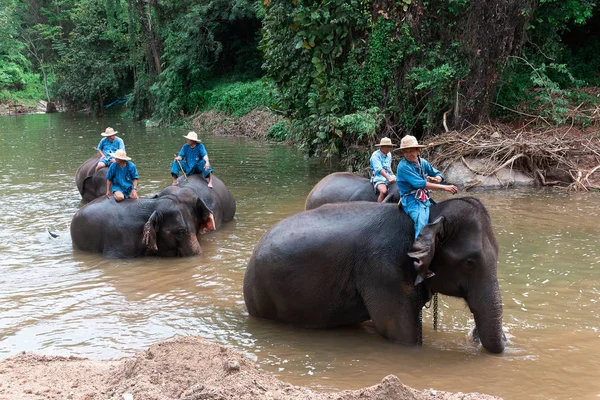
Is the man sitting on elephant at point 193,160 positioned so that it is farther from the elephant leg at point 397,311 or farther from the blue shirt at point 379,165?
the elephant leg at point 397,311

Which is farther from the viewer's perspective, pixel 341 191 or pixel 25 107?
pixel 25 107

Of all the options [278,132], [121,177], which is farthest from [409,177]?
[278,132]

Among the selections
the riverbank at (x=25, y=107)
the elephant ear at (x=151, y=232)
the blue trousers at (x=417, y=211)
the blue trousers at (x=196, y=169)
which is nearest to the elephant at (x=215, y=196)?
the blue trousers at (x=196, y=169)

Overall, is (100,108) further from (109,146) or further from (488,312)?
(488,312)

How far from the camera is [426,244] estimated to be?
5082 mm

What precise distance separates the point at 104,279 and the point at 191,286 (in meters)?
1.24

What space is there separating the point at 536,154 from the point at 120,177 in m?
9.08

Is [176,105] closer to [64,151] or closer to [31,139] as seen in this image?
[31,139]

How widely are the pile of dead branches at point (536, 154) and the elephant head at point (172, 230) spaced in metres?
6.97

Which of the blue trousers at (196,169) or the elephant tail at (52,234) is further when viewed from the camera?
the blue trousers at (196,169)

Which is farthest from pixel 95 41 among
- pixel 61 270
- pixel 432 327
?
pixel 432 327

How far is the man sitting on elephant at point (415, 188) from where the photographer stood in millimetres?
5477

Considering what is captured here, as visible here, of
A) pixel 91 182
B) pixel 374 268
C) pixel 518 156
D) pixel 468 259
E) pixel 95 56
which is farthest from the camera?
pixel 95 56

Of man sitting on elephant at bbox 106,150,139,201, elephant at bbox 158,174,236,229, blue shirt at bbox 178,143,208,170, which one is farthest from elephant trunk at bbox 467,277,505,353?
blue shirt at bbox 178,143,208,170
